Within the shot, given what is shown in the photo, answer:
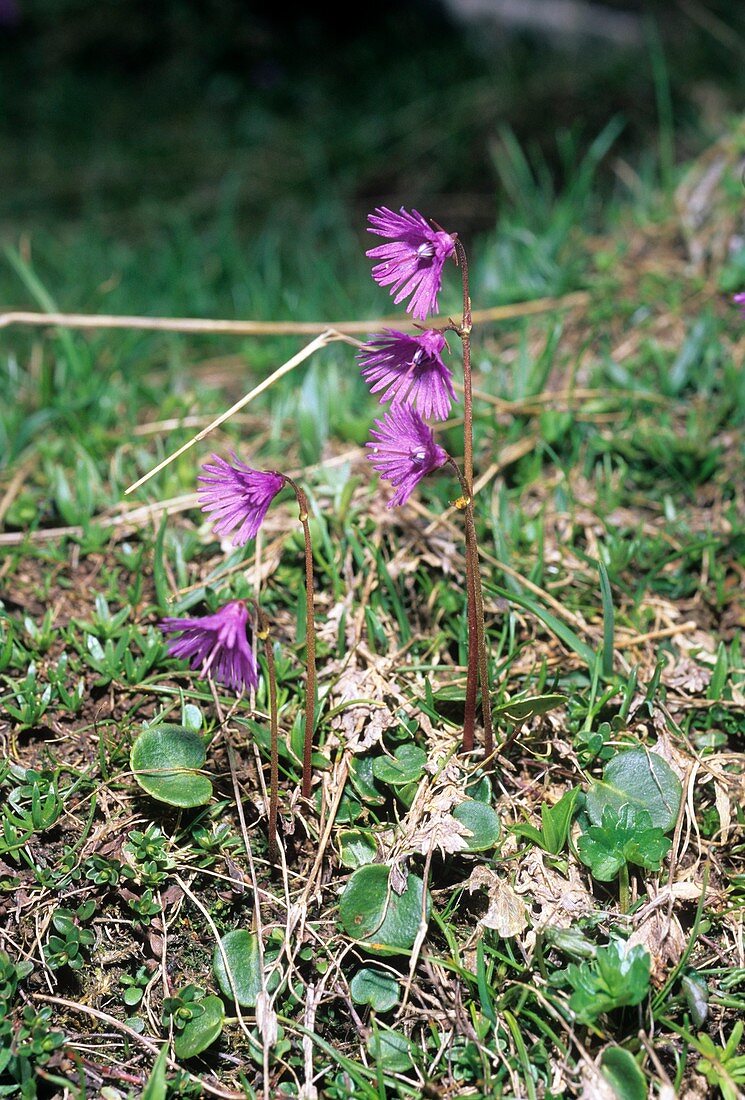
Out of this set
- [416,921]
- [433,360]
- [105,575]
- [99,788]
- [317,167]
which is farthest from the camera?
[317,167]

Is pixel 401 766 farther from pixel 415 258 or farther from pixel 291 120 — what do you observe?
pixel 291 120

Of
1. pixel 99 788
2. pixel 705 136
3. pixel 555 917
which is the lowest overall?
pixel 555 917

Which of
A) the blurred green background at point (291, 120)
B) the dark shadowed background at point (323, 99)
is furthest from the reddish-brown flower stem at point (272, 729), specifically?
the dark shadowed background at point (323, 99)

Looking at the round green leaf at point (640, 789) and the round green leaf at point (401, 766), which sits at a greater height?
the round green leaf at point (401, 766)

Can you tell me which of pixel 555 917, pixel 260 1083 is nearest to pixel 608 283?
pixel 555 917

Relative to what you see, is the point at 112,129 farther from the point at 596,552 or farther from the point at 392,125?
the point at 596,552

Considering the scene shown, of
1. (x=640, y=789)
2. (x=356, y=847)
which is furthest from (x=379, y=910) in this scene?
(x=640, y=789)

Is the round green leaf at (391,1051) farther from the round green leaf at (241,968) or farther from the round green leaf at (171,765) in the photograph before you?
the round green leaf at (171,765)
